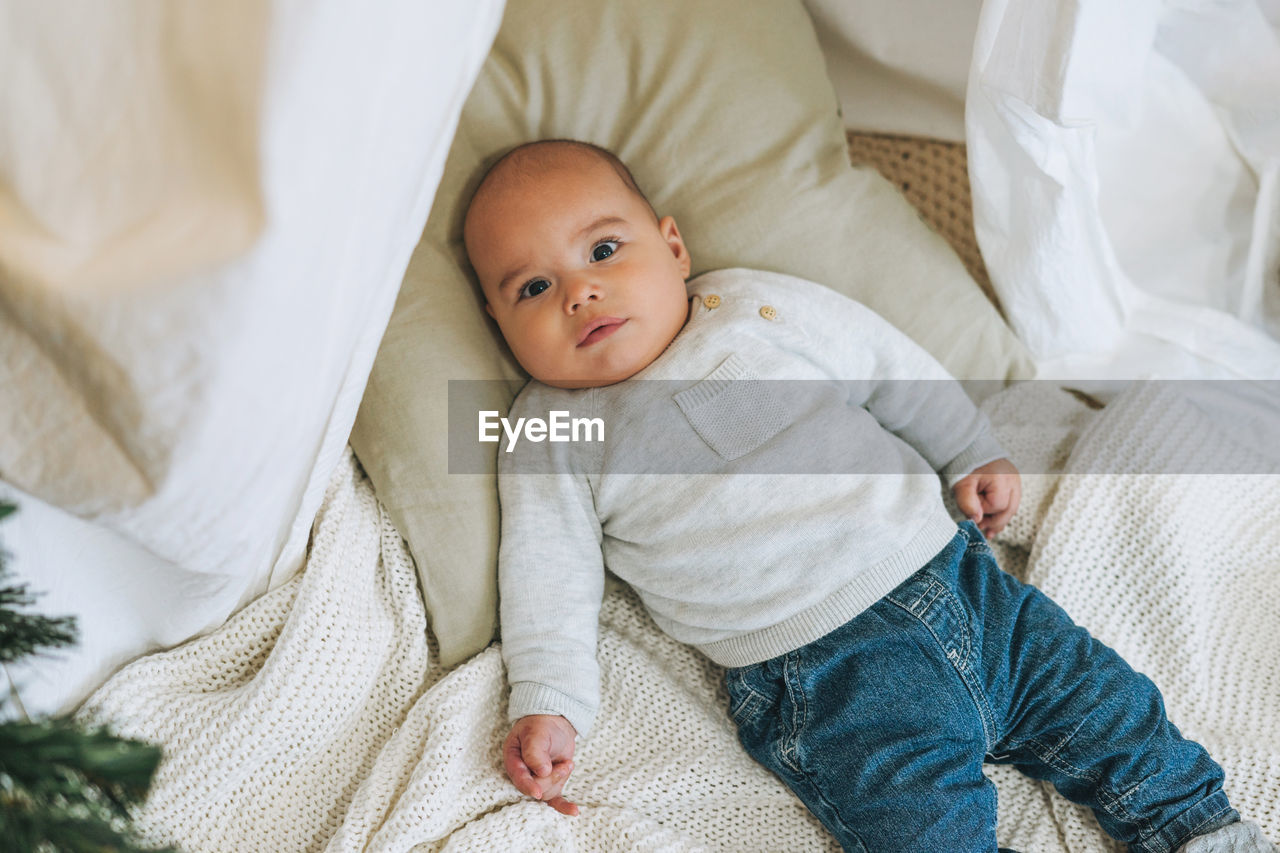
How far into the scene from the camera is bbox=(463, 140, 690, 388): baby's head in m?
1.01

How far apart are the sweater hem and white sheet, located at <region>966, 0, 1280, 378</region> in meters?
0.41

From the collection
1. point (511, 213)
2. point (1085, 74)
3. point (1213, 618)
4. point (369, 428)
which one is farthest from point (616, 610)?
point (1085, 74)

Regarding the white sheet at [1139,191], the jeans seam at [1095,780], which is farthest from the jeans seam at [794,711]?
the white sheet at [1139,191]

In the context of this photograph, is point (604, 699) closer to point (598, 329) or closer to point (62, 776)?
point (598, 329)

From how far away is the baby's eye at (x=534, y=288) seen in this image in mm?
1033

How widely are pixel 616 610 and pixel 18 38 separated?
768 mm

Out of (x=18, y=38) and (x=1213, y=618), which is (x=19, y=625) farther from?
(x=1213, y=618)

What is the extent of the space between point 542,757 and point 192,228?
556 mm

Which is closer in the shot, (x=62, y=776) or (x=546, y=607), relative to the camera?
(x=62, y=776)

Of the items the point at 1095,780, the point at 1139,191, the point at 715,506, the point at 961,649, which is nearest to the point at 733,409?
the point at 715,506

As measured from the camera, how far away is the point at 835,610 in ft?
3.17

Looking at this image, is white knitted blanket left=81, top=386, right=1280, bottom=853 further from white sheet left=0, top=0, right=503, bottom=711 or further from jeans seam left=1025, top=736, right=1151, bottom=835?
white sheet left=0, top=0, right=503, bottom=711

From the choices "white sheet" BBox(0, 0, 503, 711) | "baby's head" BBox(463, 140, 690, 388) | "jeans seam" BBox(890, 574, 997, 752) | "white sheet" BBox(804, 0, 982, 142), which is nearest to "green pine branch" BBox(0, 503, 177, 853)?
"white sheet" BBox(0, 0, 503, 711)

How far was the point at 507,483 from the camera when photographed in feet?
3.36
